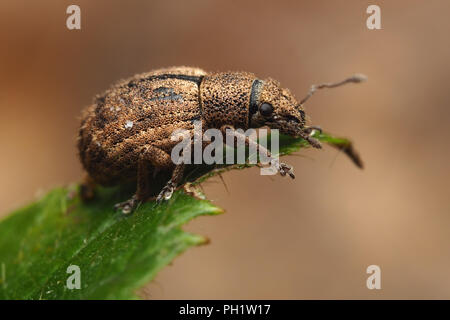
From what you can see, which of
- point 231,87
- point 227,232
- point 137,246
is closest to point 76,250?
point 137,246

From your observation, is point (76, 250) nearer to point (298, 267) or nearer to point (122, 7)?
point (298, 267)

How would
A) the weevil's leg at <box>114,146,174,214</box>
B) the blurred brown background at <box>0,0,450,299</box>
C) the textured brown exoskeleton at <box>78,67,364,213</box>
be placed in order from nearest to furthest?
the weevil's leg at <box>114,146,174,214</box>
the textured brown exoskeleton at <box>78,67,364,213</box>
the blurred brown background at <box>0,0,450,299</box>

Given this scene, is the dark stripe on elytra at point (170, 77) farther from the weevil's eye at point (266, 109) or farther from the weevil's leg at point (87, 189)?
the weevil's leg at point (87, 189)

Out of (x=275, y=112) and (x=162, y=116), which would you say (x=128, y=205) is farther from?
(x=275, y=112)

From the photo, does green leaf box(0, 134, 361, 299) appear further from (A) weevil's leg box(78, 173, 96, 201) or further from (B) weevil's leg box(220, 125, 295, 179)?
(B) weevil's leg box(220, 125, 295, 179)

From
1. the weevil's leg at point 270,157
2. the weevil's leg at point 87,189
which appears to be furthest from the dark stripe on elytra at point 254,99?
the weevil's leg at point 87,189

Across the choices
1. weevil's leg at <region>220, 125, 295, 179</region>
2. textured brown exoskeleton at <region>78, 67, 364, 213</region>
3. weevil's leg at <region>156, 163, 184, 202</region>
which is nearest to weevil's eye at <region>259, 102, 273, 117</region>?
textured brown exoskeleton at <region>78, 67, 364, 213</region>

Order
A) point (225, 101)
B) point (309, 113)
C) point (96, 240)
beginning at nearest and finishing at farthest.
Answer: point (96, 240) → point (225, 101) → point (309, 113)

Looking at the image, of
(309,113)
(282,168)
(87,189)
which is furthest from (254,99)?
(309,113)
